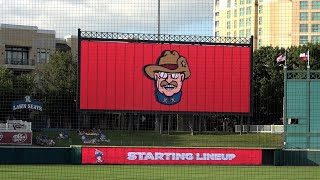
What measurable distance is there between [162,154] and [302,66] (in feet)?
65.1

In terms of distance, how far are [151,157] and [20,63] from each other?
38.1 m

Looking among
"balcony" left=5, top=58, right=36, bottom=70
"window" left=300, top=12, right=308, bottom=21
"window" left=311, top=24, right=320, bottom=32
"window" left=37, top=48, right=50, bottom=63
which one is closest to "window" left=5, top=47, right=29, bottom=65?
"balcony" left=5, top=58, right=36, bottom=70

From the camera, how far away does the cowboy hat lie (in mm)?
32344

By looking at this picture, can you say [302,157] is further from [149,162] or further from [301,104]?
[149,162]

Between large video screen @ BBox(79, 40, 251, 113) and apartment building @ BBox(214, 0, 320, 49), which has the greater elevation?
apartment building @ BBox(214, 0, 320, 49)

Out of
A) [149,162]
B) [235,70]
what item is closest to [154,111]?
[235,70]

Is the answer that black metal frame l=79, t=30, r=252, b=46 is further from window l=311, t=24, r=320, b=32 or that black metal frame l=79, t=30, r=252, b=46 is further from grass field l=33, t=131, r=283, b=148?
window l=311, t=24, r=320, b=32

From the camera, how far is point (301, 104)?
92.5 ft

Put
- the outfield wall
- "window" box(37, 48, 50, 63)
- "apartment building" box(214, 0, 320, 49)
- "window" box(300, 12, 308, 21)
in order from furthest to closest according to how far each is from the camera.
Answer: "window" box(300, 12, 308, 21)
"apartment building" box(214, 0, 320, 49)
"window" box(37, 48, 50, 63)
the outfield wall

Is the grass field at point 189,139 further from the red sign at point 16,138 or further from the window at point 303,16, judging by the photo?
the window at point 303,16

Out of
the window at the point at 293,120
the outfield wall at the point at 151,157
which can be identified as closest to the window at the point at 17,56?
the outfield wall at the point at 151,157

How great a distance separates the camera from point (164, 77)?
33062 mm

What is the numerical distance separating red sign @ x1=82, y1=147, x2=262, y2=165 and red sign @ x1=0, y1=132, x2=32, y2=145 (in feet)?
29.4

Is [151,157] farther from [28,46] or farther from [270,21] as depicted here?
[270,21]
